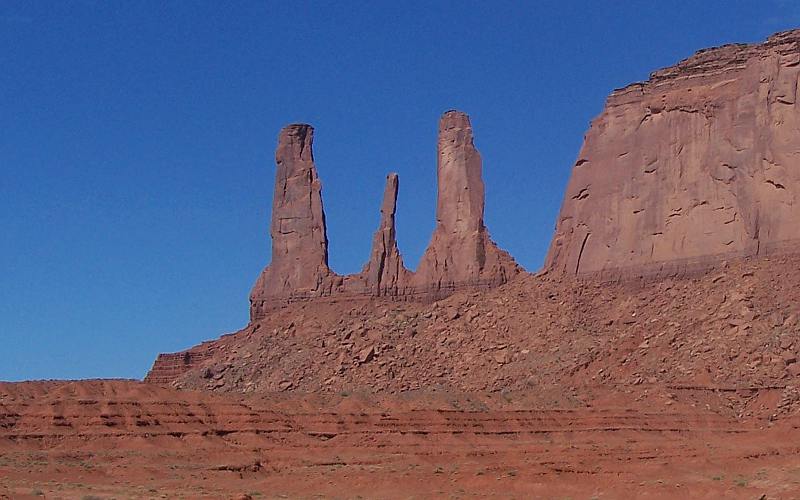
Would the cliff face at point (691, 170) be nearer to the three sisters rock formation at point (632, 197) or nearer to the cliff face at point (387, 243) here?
the three sisters rock formation at point (632, 197)

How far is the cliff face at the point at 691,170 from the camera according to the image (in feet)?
275

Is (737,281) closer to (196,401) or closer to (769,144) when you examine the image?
(769,144)

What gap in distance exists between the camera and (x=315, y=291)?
102688 millimetres

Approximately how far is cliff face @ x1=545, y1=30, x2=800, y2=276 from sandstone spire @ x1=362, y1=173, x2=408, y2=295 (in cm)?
1038

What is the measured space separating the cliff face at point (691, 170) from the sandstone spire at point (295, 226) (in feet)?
56.1

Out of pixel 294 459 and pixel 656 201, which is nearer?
pixel 294 459

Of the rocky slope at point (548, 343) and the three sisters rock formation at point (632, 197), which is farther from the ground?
the three sisters rock formation at point (632, 197)

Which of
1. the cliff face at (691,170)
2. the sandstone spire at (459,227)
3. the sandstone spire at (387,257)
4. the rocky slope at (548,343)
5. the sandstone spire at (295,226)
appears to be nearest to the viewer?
the rocky slope at (548,343)

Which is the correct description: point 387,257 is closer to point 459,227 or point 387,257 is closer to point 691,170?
point 459,227

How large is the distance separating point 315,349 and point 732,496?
4633 cm

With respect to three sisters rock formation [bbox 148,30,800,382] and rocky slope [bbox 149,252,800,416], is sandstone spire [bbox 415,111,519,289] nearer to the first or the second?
three sisters rock formation [bbox 148,30,800,382]

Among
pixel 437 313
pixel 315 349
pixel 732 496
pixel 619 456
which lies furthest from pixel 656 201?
pixel 732 496

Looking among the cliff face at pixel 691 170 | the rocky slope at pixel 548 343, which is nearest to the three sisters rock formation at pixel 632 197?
the cliff face at pixel 691 170

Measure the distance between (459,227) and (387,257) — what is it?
212 inches
